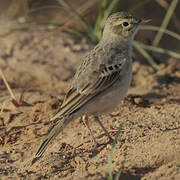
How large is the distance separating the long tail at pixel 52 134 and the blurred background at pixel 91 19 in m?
3.07

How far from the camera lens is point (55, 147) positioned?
522cm

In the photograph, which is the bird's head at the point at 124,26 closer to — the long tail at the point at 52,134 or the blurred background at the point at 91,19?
the long tail at the point at 52,134

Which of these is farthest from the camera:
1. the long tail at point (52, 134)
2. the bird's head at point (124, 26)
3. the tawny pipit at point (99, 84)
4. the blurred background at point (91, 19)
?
the blurred background at point (91, 19)

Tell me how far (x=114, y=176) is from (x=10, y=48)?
460 cm

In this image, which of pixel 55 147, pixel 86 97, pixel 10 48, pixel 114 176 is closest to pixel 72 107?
pixel 86 97

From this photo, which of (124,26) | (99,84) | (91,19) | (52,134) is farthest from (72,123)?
(91,19)

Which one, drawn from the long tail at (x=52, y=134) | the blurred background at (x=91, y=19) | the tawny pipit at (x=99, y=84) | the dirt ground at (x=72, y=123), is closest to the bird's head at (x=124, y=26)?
the tawny pipit at (x=99, y=84)

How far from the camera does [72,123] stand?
5.84m

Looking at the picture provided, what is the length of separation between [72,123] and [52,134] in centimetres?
112

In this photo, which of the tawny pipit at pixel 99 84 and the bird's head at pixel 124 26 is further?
the bird's head at pixel 124 26

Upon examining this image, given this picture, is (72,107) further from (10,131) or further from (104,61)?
(10,131)

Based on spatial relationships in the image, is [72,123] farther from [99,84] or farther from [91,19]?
[91,19]

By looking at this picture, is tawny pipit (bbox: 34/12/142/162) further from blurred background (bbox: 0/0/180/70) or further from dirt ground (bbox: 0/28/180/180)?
blurred background (bbox: 0/0/180/70)

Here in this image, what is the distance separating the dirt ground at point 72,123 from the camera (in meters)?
4.68
